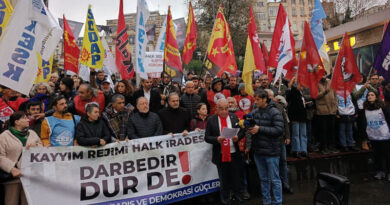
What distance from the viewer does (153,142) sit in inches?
185

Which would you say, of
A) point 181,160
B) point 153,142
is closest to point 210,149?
point 181,160

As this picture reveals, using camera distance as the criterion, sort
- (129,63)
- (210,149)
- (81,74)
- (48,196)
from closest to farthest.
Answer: (48,196), (210,149), (129,63), (81,74)

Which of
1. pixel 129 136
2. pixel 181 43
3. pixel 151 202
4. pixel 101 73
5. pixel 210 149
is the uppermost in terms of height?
pixel 181 43

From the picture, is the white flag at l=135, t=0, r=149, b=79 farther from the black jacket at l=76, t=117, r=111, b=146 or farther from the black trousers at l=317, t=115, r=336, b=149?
the black trousers at l=317, t=115, r=336, b=149

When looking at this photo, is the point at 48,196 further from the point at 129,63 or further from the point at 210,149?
the point at 129,63

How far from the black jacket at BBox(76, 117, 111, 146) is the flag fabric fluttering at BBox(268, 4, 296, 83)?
3875 millimetres

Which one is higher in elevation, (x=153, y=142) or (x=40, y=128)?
(x=40, y=128)

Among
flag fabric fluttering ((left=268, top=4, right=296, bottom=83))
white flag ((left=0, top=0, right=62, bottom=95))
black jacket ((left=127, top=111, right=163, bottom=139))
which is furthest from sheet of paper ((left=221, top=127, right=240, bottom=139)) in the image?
white flag ((left=0, top=0, right=62, bottom=95))

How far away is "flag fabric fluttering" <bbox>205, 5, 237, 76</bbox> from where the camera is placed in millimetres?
6523

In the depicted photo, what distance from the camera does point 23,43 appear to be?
4.11 metres

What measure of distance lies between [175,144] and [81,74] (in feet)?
16.0

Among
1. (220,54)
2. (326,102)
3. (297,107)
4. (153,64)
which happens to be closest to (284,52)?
(297,107)

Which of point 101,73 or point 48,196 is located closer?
point 48,196

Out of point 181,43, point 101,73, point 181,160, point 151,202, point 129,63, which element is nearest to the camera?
point 151,202
